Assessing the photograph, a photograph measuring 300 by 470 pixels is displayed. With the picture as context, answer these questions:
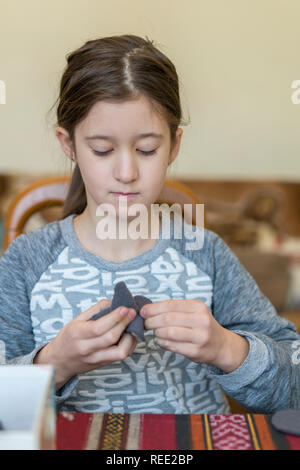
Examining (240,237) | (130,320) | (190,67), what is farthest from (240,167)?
(130,320)

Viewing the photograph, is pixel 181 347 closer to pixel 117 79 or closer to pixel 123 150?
pixel 123 150

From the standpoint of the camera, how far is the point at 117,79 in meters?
0.88

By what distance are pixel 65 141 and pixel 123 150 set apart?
193mm

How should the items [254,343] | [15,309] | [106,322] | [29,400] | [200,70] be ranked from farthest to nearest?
1. [200,70]
2. [15,309]
3. [254,343]
4. [106,322]
5. [29,400]

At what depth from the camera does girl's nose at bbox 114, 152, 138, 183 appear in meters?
0.84

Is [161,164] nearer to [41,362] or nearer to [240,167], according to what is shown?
[41,362]

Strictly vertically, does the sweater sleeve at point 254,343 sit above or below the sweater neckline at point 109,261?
below

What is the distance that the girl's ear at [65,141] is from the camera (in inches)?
38.4

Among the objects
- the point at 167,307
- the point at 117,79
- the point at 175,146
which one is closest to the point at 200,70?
the point at 175,146

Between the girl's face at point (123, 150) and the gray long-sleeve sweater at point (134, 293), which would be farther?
the gray long-sleeve sweater at point (134, 293)

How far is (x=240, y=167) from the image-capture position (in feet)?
9.71

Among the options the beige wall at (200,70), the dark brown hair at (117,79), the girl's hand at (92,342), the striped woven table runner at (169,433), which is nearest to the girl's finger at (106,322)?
the girl's hand at (92,342)

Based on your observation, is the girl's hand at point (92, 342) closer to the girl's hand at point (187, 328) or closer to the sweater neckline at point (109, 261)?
the girl's hand at point (187, 328)
